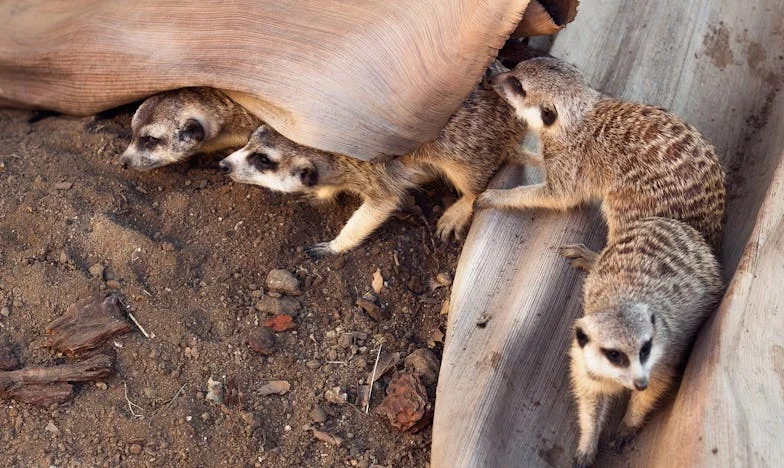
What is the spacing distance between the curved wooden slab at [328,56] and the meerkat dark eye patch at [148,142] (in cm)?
20

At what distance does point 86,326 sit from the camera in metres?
2.61

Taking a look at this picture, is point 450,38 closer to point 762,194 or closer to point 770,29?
point 762,194

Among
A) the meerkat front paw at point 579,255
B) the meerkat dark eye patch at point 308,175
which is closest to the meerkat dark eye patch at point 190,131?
the meerkat dark eye patch at point 308,175

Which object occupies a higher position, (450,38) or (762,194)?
(450,38)

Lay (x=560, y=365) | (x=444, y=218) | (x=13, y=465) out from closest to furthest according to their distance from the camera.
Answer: (x=13, y=465)
(x=560, y=365)
(x=444, y=218)

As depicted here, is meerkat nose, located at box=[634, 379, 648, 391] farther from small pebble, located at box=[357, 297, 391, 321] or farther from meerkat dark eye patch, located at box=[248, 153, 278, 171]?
meerkat dark eye patch, located at box=[248, 153, 278, 171]

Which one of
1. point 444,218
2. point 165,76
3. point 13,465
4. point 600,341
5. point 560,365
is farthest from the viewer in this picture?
point 444,218

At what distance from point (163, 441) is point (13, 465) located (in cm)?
41

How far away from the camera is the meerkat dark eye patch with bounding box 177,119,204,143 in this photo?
130 inches

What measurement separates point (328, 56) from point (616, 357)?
4.53 ft

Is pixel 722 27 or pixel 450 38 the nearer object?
pixel 450 38

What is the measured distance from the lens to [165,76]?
119 inches

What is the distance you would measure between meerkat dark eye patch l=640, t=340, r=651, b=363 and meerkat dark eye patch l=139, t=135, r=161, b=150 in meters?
1.99

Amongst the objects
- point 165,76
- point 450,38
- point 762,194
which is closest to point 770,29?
point 762,194
